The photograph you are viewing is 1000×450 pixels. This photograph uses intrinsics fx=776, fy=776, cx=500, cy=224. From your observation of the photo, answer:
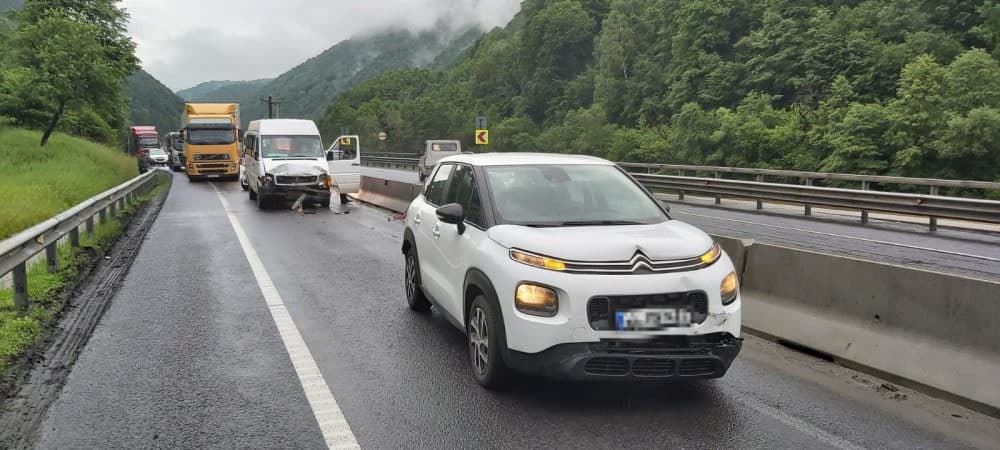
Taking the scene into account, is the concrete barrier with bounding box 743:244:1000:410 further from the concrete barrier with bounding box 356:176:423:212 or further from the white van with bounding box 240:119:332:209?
the white van with bounding box 240:119:332:209

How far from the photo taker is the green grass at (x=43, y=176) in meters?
14.8

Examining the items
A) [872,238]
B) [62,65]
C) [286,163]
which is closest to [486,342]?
[872,238]

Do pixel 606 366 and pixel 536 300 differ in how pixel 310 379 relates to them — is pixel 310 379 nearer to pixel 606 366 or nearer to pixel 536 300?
pixel 536 300

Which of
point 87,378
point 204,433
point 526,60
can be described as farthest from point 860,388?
point 526,60

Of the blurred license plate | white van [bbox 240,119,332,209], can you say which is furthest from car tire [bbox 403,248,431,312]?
white van [bbox 240,119,332,209]

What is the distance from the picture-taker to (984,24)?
49594 mm

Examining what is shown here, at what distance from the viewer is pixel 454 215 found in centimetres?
573

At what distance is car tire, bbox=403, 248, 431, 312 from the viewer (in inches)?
293

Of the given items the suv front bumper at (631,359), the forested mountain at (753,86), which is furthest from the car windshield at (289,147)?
the forested mountain at (753,86)

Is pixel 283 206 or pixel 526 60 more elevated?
pixel 526 60

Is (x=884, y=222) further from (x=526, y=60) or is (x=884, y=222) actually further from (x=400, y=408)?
(x=526, y=60)

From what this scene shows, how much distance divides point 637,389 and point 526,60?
110683 millimetres

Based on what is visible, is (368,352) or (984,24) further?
(984,24)

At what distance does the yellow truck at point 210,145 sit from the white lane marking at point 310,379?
25990mm
